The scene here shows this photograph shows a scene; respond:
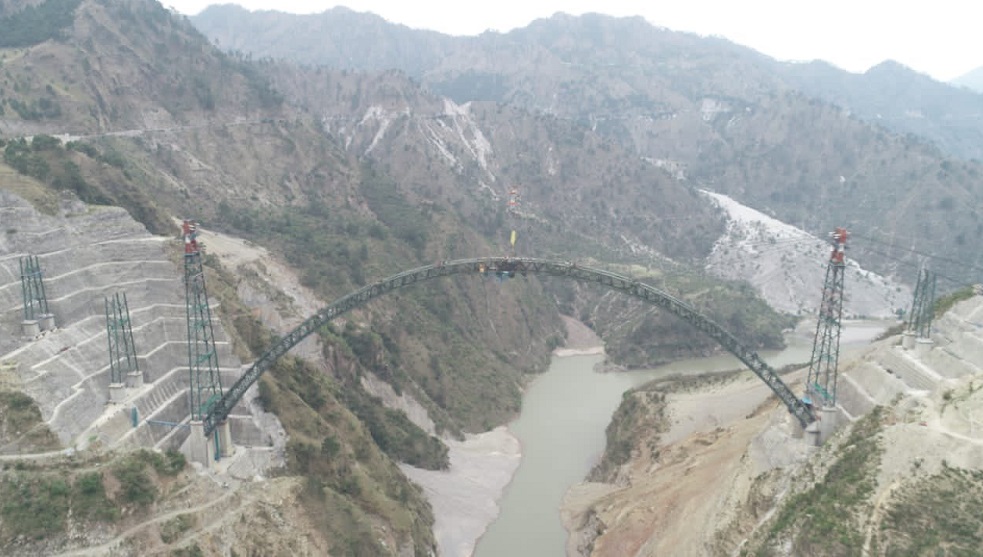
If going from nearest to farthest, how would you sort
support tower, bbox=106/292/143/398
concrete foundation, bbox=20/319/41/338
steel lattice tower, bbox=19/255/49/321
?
concrete foundation, bbox=20/319/41/338 < steel lattice tower, bbox=19/255/49/321 < support tower, bbox=106/292/143/398

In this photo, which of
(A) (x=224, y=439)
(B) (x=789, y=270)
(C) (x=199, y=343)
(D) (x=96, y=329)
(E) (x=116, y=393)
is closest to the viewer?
(E) (x=116, y=393)

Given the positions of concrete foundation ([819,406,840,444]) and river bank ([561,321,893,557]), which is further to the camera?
river bank ([561,321,893,557])

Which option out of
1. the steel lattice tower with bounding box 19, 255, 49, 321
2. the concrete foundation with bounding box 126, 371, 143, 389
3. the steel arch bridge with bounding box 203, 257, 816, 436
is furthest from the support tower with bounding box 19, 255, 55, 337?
the steel arch bridge with bounding box 203, 257, 816, 436

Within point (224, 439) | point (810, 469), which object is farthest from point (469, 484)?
point (810, 469)

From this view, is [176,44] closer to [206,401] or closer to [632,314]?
[632,314]

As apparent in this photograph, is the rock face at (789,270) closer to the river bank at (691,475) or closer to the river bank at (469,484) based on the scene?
the river bank at (691,475)

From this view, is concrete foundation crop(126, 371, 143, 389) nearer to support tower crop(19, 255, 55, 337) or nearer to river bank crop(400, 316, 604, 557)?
support tower crop(19, 255, 55, 337)

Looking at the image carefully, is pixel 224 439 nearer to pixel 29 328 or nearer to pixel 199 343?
pixel 199 343
